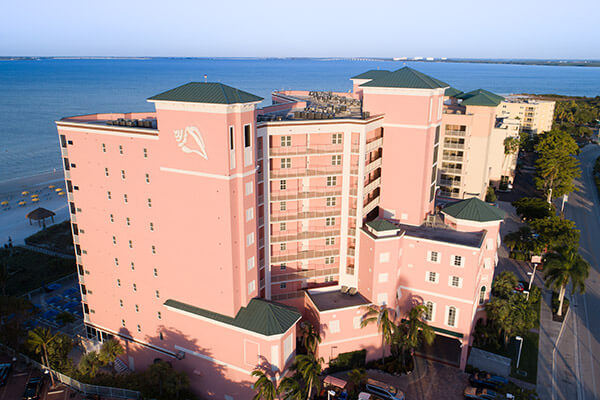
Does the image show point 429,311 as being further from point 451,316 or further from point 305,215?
point 305,215

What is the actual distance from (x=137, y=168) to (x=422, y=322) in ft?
110

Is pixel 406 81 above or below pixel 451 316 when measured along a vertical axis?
above

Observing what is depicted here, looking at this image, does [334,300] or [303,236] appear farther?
[303,236]

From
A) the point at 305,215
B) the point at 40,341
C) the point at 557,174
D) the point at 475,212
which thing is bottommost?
the point at 40,341

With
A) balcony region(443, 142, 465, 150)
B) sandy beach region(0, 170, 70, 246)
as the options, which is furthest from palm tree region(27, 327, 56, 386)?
balcony region(443, 142, 465, 150)

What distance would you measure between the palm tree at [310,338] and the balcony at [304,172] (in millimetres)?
15424

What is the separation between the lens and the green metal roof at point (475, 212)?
158ft

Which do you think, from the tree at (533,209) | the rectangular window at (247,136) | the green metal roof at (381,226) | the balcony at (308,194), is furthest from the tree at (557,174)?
the rectangular window at (247,136)

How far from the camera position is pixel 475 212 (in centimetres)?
4881

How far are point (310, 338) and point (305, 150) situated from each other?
751 inches

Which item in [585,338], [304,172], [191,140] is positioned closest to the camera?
[191,140]

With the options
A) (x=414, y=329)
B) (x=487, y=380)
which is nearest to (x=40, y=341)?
(x=414, y=329)

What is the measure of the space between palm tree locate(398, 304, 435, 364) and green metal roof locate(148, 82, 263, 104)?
88.7 feet

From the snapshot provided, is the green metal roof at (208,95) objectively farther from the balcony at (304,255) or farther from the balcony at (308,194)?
the balcony at (304,255)
